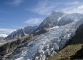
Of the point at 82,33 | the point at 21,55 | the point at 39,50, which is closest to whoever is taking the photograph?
the point at 82,33

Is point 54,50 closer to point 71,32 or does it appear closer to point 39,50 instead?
point 39,50

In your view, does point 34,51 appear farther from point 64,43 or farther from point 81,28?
point 81,28

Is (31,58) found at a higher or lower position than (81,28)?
lower

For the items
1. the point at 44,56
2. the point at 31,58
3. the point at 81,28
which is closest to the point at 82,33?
the point at 81,28

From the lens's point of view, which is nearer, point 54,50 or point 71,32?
point 54,50

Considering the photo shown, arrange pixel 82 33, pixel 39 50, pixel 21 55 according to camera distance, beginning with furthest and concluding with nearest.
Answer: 1. pixel 21 55
2. pixel 39 50
3. pixel 82 33

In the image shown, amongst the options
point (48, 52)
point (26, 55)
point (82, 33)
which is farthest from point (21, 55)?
point (82, 33)

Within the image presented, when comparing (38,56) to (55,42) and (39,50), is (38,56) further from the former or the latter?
(55,42)

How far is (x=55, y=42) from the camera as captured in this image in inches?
5438

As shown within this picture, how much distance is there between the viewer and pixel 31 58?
420 ft

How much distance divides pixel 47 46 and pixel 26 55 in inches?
701

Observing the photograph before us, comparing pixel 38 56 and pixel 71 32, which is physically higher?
pixel 71 32

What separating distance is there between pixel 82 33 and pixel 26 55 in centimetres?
4591

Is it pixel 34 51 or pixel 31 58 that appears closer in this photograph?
pixel 31 58
